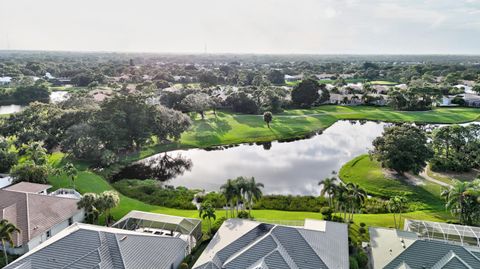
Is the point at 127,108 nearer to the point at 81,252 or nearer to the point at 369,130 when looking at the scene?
the point at 81,252

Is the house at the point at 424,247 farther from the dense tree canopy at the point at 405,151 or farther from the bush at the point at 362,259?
the dense tree canopy at the point at 405,151

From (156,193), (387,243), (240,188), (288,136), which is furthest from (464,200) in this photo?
(288,136)

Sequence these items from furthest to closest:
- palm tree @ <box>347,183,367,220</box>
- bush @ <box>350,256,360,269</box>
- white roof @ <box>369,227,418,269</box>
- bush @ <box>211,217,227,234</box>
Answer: palm tree @ <box>347,183,367,220</box>
bush @ <box>211,217,227,234</box>
bush @ <box>350,256,360,269</box>
white roof @ <box>369,227,418,269</box>

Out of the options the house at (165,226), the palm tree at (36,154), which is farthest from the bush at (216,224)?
the palm tree at (36,154)

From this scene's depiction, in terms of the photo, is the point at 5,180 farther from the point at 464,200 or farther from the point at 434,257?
the point at 464,200

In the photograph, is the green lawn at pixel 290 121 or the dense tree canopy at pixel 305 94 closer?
the green lawn at pixel 290 121

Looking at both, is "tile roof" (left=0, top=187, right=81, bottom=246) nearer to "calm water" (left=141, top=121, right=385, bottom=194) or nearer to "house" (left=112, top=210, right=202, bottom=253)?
"house" (left=112, top=210, right=202, bottom=253)

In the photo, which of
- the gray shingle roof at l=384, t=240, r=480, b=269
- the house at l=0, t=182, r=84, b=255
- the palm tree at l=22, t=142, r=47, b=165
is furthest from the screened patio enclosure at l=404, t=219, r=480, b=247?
the palm tree at l=22, t=142, r=47, b=165
